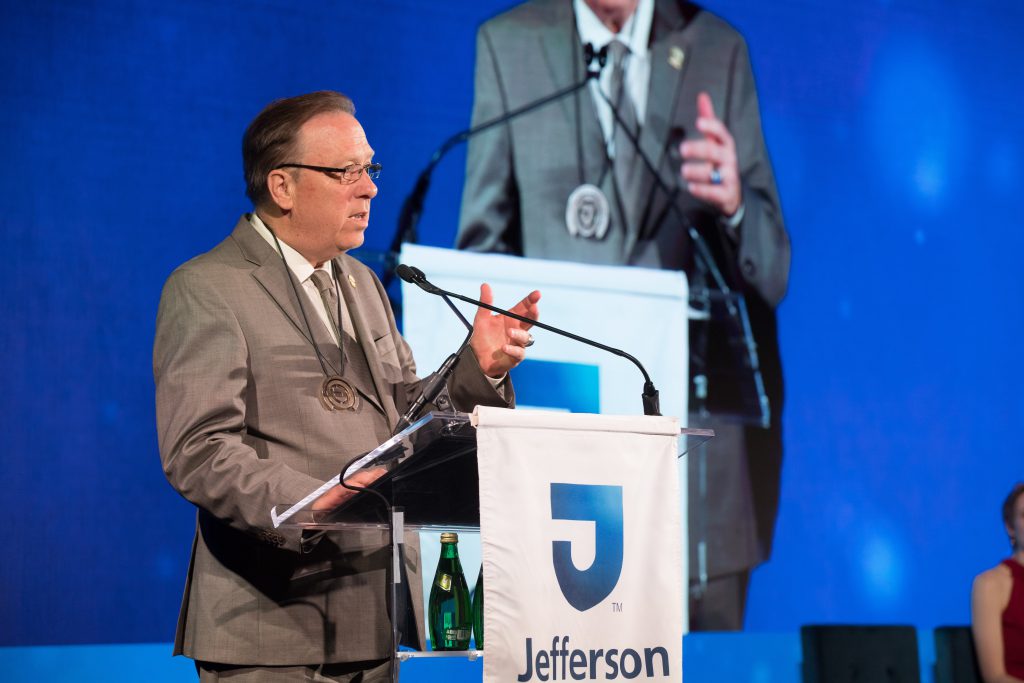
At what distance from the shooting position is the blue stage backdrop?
303 centimetres

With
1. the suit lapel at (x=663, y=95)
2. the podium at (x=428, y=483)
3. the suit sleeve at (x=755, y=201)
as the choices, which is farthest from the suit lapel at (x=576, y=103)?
the podium at (x=428, y=483)

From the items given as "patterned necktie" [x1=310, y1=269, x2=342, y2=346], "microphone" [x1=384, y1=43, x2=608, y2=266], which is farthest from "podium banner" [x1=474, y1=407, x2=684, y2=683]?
"microphone" [x1=384, y1=43, x2=608, y2=266]

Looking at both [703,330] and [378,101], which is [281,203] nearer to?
[378,101]

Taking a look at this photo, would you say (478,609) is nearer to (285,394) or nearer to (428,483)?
(428,483)

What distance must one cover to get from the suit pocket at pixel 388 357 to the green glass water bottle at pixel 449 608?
1.22 feet

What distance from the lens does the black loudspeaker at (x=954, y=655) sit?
4211 millimetres

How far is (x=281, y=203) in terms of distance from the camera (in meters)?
2.20

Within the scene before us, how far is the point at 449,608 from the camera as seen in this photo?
1922 millimetres

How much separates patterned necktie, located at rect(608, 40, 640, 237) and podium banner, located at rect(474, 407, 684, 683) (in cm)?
216

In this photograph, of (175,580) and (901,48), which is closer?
(175,580)

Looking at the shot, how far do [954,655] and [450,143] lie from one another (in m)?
2.59

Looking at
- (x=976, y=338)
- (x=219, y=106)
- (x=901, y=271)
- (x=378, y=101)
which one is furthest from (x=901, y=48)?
(x=219, y=106)

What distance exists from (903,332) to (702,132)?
3.79 feet

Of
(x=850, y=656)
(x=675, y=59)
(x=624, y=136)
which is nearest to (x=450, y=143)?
(x=624, y=136)
